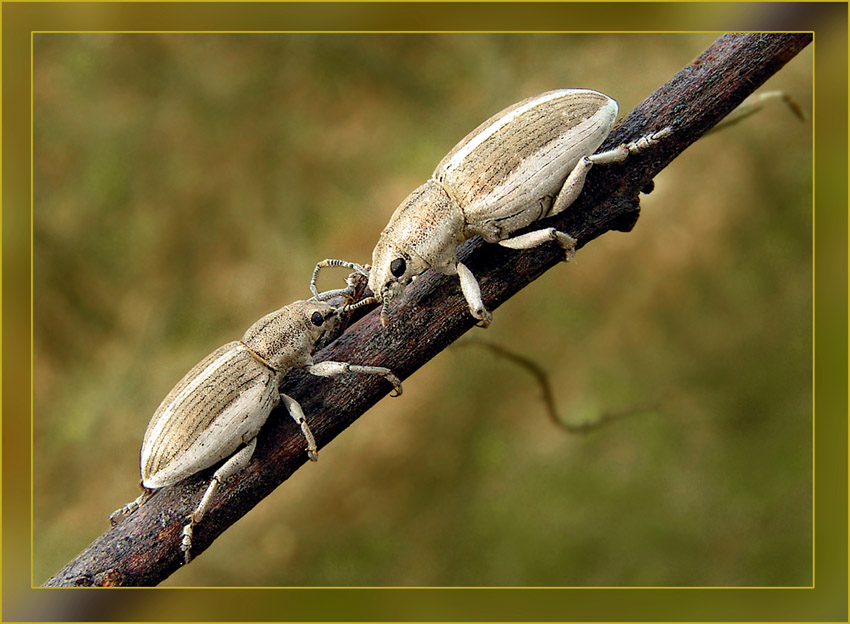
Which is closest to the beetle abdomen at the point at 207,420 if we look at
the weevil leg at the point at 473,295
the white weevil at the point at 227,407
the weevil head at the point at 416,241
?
the white weevil at the point at 227,407

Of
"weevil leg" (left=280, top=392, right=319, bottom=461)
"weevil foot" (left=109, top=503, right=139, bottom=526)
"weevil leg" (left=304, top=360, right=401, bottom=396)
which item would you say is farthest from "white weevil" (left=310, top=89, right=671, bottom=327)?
"weevil foot" (left=109, top=503, right=139, bottom=526)

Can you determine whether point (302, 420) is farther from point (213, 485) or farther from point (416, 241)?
point (416, 241)

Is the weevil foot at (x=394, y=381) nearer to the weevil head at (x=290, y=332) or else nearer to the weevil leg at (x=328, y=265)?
the weevil head at (x=290, y=332)

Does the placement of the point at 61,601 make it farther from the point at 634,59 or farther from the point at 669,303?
the point at 634,59

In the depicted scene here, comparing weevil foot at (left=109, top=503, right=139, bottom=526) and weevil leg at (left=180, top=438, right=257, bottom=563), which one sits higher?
weevil foot at (left=109, top=503, right=139, bottom=526)

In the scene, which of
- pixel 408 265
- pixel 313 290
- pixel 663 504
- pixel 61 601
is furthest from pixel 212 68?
pixel 663 504

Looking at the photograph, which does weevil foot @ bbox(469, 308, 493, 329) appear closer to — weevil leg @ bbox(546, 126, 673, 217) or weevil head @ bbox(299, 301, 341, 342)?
weevil leg @ bbox(546, 126, 673, 217)

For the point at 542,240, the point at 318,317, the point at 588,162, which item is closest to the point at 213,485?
the point at 318,317
